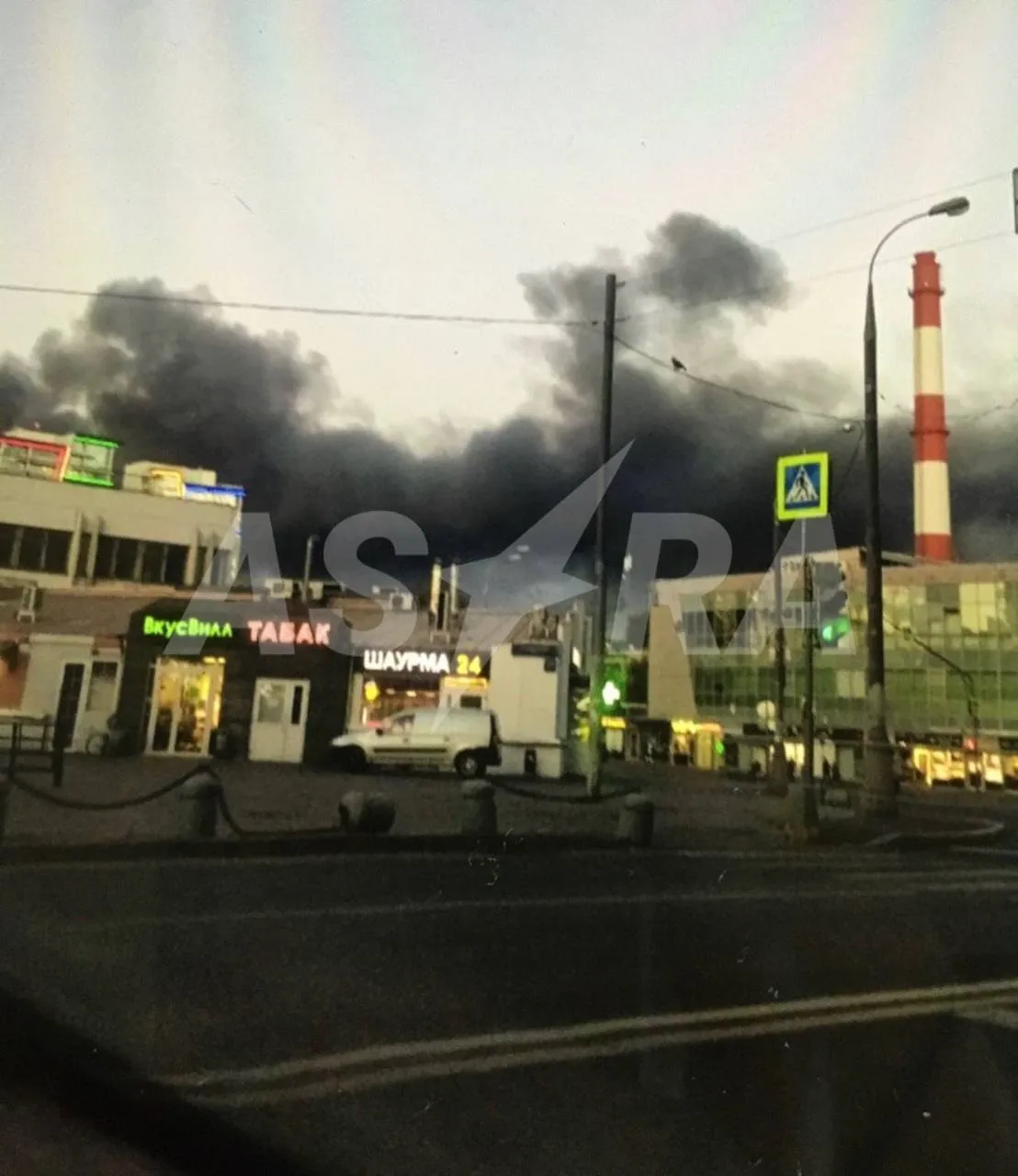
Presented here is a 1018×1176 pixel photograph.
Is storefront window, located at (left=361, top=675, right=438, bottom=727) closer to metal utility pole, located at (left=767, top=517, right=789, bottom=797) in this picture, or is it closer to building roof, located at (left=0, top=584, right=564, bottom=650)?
building roof, located at (left=0, top=584, right=564, bottom=650)

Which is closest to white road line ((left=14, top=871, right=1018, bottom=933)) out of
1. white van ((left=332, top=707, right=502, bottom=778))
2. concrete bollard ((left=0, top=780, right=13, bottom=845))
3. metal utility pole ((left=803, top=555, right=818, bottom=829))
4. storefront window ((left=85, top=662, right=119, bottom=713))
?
concrete bollard ((left=0, top=780, right=13, bottom=845))

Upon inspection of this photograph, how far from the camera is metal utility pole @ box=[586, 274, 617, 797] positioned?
16.8 m

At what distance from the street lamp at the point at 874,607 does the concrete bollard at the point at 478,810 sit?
6.66 m

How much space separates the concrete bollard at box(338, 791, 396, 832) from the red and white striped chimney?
44422 mm

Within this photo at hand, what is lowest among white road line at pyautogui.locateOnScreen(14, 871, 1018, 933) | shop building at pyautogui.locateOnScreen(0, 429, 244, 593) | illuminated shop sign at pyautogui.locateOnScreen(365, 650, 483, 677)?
white road line at pyautogui.locateOnScreen(14, 871, 1018, 933)

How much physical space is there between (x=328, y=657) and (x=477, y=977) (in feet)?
62.2

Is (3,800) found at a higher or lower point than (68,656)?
lower

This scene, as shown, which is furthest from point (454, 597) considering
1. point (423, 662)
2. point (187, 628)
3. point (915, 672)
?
point (915, 672)

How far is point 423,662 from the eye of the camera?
77.3 feet

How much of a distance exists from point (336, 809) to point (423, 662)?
8548mm

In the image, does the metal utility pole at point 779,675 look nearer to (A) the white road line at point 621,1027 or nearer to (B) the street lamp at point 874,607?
(B) the street lamp at point 874,607

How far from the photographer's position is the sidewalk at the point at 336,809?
12227 mm

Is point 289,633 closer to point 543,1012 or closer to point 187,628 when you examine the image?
point 187,628

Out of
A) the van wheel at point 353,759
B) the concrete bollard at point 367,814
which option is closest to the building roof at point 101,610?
the van wheel at point 353,759
